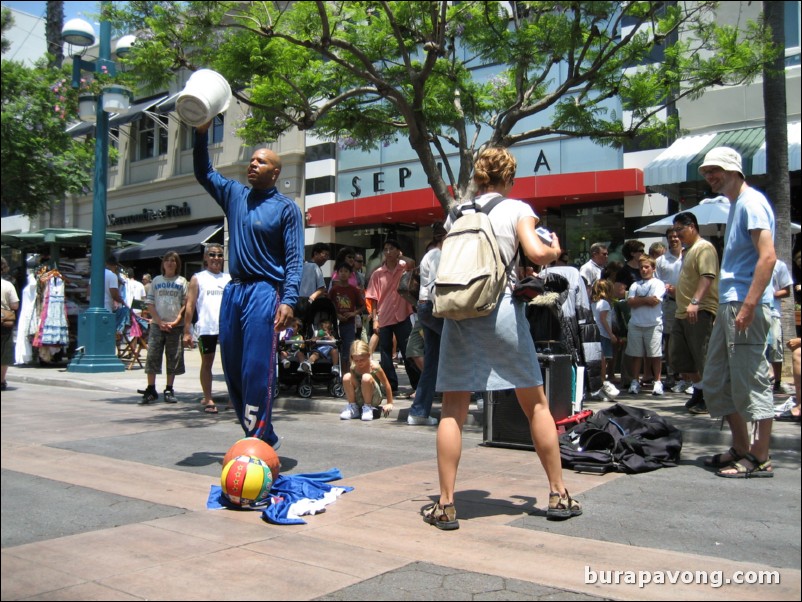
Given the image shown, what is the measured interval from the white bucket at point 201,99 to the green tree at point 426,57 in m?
4.44

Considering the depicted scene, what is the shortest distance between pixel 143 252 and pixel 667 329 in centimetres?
2298

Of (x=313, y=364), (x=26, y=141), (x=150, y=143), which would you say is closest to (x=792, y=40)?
(x=313, y=364)

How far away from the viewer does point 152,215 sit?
1168 inches

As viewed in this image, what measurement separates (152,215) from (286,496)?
27.2 metres

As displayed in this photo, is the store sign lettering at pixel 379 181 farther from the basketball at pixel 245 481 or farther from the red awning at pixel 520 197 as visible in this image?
the basketball at pixel 245 481

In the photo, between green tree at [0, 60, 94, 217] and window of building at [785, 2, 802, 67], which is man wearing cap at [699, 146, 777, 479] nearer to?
green tree at [0, 60, 94, 217]

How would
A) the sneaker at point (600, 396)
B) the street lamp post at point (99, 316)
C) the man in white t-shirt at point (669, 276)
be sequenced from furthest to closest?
the street lamp post at point (99, 316) < the man in white t-shirt at point (669, 276) < the sneaker at point (600, 396)

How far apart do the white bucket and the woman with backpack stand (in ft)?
5.74

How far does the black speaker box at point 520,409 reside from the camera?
6.21m

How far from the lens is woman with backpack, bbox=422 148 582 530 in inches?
155

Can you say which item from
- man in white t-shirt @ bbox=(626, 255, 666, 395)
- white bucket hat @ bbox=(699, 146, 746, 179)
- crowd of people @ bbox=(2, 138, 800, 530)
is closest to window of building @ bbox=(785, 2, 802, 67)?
man in white t-shirt @ bbox=(626, 255, 666, 395)

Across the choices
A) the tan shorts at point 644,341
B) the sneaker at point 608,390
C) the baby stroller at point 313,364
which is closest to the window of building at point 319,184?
the baby stroller at point 313,364

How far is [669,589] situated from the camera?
265 cm

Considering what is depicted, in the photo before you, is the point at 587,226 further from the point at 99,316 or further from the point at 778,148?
the point at 99,316
